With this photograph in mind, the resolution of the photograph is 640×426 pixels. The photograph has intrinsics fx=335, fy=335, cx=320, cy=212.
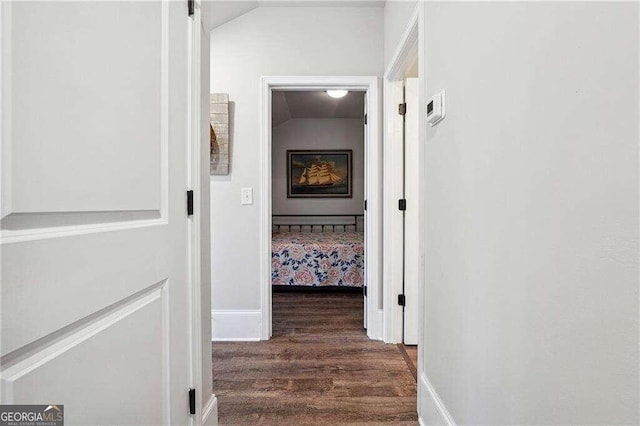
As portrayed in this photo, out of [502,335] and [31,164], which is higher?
[31,164]

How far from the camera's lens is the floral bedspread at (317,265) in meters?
3.90

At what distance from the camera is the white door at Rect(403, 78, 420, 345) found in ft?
8.15

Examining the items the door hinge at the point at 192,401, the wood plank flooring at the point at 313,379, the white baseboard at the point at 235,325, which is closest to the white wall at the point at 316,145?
the wood plank flooring at the point at 313,379

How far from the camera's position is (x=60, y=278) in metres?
0.65

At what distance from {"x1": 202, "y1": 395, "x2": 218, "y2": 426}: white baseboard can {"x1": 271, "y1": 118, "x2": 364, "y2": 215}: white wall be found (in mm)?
4443

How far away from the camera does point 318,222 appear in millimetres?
5879

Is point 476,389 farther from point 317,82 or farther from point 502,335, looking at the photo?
point 317,82

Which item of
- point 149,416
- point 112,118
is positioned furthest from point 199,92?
point 149,416

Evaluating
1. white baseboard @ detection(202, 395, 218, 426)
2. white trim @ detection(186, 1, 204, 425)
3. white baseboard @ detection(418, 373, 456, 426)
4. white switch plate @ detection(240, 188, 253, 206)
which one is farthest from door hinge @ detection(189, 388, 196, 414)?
white switch plate @ detection(240, 188, 253, 206)

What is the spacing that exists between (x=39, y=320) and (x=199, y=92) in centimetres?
97

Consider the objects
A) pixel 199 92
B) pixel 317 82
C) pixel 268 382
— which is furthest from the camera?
pixel 317 82

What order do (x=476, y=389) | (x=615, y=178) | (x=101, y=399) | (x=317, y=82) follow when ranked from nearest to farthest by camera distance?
1. (x=615, y=178)
2. (x=101, y=399)
3. (x=476, y=389)
4. (x=317, y=82)

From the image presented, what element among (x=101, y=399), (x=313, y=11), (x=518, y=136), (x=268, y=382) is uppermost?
(x=313, y=11)

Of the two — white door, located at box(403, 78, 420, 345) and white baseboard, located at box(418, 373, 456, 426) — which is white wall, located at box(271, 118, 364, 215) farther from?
white baseboard, located at box(418, 373, 456, 426)
